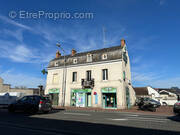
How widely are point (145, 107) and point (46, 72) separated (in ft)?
62.1

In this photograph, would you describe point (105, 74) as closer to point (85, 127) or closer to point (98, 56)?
point (98, 56)

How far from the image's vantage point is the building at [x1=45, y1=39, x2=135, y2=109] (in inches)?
798

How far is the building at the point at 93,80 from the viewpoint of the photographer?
2027 centimetres

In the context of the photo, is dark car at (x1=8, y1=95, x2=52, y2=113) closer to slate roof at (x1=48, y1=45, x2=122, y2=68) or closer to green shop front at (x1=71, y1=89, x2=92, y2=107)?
green shop front at (x1=71, y1=89, x2=92, y2=107)

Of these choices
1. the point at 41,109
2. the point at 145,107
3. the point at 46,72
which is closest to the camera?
the point at 41,109

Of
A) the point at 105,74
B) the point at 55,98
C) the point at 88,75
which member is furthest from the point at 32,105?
the point at 55,98

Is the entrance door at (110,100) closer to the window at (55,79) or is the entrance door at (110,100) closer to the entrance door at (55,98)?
the entrance door at (55,98)

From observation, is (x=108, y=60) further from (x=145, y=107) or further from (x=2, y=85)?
(x=2, y=85)

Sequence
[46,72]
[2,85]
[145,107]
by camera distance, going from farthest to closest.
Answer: [2,85] < [46,72] < [145,107]

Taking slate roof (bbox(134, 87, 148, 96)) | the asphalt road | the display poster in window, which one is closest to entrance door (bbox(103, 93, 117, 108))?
the display poster in window

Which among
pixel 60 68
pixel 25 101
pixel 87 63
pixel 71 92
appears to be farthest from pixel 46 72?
pixel 25 101

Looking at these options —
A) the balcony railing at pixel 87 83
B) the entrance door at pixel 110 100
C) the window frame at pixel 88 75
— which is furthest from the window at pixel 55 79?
the entrance door at pixel 110 100

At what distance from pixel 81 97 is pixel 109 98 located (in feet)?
15.1

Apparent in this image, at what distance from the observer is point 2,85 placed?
128ft
